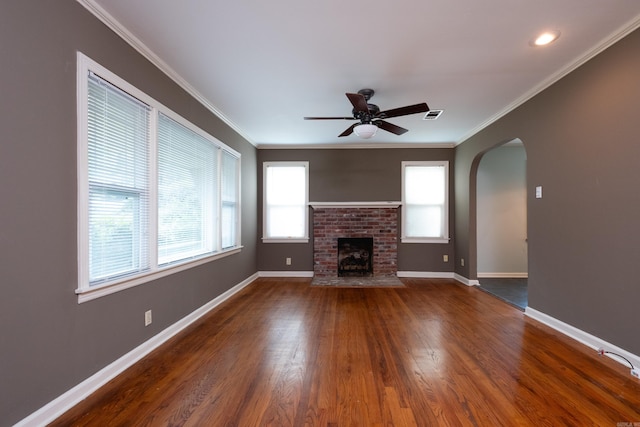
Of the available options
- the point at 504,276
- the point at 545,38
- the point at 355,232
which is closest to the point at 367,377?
A: the point at 545,38

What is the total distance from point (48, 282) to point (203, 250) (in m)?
1.89

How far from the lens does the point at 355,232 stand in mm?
5293

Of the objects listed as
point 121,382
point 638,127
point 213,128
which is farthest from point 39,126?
point 638,127

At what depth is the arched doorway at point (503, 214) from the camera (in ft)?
16.8

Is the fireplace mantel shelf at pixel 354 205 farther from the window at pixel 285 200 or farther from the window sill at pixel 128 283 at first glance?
the window sill at pixel 128 283

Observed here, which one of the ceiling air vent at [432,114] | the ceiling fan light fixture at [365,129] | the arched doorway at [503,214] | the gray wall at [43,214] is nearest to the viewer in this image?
the gray wall at [43,214]

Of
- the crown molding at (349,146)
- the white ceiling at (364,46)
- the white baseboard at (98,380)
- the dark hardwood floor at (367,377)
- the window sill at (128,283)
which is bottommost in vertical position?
the dark hardwood floor at (367,377)

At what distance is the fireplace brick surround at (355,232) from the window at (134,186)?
232 centimetres

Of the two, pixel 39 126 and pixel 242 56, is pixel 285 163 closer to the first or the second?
pixel 242 56

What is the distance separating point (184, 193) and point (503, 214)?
550 centimetres

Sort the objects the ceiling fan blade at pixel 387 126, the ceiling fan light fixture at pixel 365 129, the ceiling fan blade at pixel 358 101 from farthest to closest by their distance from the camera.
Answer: the ceiling fan blade at pixel 387 126 → the ceiling fan light fixture at pixel 365 129 → the ceiling fan blade at pixel 358 101

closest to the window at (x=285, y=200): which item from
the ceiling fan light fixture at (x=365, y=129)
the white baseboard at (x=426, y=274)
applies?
the white baseboard at (x=426, y=274)

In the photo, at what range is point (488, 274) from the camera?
5203 millimetres

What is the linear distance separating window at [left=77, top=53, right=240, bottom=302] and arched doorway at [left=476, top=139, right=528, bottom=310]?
194 inches
